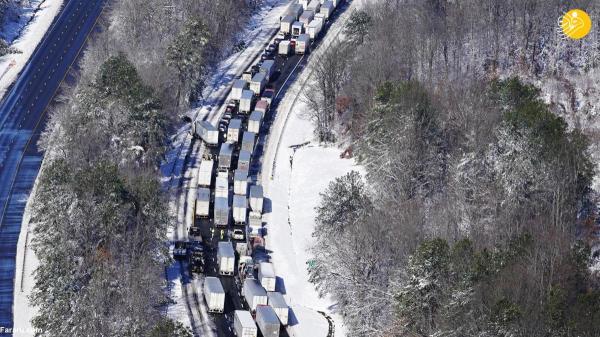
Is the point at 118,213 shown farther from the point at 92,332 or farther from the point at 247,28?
the point at 247,28

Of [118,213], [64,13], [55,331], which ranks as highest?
[64,13]

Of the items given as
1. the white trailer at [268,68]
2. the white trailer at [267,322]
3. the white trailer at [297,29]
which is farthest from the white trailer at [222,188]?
the white trailer at [297,29]

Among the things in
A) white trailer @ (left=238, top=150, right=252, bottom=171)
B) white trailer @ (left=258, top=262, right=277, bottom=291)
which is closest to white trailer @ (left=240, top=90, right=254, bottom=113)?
white trailer @ (left=238, top=150, right=252, bottom=171)

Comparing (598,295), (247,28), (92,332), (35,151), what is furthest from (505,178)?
(247,28)

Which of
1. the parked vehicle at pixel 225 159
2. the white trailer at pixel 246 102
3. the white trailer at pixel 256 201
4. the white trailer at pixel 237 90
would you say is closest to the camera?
the white trailer at pixel 256 201

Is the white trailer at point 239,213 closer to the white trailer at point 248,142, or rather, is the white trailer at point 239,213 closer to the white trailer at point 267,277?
the white trailer at point 267,277
